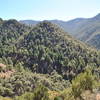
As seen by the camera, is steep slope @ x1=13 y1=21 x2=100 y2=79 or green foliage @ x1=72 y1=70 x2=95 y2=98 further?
steep slope @ x1=13 y1=21 x2=100 y2=79

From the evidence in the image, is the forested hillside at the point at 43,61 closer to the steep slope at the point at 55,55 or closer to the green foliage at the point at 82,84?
the steep slope at the point at 55,55

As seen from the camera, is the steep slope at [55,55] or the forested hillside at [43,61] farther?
the steep slope at [55,55]

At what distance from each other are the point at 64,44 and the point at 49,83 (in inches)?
2574

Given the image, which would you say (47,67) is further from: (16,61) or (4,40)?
(4,40)

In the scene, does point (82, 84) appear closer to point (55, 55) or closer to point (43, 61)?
point (43, 61)

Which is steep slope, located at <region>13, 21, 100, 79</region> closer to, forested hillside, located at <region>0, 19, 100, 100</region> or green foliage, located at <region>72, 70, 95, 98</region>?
forested hillside, located at <region>0, 19, 100, 100</region>

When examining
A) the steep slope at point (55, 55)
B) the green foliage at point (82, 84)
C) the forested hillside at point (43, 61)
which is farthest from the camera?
the steep slope at point (55, 55)

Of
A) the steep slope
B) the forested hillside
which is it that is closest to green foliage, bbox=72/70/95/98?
the forested hillside

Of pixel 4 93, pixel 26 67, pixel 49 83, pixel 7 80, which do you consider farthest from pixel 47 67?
pixel 4 93

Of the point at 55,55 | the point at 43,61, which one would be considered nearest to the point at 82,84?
the point at 43,61

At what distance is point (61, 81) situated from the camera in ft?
442

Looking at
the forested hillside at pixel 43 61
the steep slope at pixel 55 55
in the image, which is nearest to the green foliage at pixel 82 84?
the forested hillside at pixel 43 61

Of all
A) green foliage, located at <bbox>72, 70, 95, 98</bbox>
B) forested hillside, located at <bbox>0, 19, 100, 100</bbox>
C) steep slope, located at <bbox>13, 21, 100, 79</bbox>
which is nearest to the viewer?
green foliage, located at <bbox>72, 70, 95, 98</bbox>

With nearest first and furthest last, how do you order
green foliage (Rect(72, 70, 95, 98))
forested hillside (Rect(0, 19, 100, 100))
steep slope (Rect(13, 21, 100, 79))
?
1. green foliage (Rect(72, 70, 95, 98))
2. forested hillside (Rect(0, 19, 100, 100))
3. steep slope (Rect(13, 21, 100, 79))
